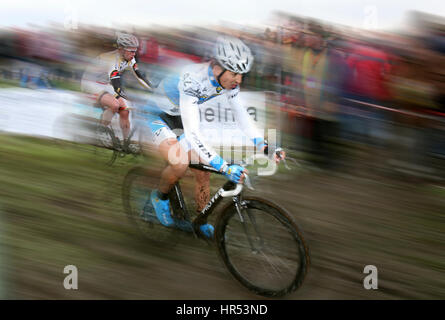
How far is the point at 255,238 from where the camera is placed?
9.09ft

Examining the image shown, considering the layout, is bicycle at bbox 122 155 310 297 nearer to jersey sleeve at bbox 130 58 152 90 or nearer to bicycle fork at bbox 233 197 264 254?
bicycle fork at bbox 233 197 264 254

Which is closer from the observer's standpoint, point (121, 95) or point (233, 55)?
point (233, 55)

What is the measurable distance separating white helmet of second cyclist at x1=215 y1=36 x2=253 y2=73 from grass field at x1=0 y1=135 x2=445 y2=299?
1296mm

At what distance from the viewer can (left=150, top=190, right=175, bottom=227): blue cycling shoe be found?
317 centimetres

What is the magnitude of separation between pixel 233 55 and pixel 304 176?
2.53m

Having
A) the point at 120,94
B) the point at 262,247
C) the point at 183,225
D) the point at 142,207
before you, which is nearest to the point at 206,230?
the point at 183,225

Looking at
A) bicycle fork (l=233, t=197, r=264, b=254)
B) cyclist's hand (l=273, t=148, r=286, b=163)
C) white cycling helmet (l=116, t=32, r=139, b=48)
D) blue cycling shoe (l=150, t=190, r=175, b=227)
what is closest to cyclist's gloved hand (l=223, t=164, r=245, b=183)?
bicycle fork (l=233, t=197, r=264, b=254)

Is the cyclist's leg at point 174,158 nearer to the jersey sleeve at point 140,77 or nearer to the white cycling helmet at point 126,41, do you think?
the jersey sleeve at point 140,77

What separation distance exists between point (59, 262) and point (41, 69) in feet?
16.0

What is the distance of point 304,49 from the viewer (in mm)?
4754

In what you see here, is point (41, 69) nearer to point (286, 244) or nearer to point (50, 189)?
point (50, 189)

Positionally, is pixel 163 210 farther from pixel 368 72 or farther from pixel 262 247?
pixel 368 72

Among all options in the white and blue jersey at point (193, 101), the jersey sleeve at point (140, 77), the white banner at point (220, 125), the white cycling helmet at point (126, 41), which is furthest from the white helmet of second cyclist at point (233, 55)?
the white banner at point (220, 125)

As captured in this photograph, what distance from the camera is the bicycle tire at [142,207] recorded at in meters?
3.39
